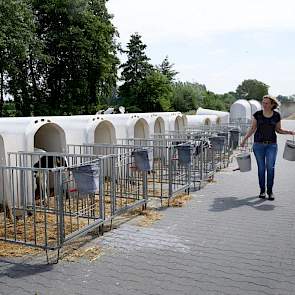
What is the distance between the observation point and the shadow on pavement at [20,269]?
435 centimetres

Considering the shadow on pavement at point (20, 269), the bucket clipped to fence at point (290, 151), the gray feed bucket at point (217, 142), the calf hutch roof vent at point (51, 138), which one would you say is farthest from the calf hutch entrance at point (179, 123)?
the shadow on pavement at point (20, 269)

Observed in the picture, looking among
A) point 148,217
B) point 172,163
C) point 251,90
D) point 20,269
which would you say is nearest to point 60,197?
point 20,269

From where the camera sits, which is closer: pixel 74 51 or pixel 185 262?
pixel 185 262

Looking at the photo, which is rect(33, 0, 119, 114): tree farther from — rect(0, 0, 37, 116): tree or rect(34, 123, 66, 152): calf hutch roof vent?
rect(34, 123, 66, 152): calf hutch roof vent

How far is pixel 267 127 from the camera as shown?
25.5 ft

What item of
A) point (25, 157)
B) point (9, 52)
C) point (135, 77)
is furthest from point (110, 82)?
point (25, 157)

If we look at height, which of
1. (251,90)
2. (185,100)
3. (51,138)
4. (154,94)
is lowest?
(51,138)

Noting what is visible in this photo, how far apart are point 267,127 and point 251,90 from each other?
290 feet

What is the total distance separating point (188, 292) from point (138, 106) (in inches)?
1572

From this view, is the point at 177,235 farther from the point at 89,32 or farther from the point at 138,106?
the point at 138,106

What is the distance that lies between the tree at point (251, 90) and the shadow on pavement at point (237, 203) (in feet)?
264

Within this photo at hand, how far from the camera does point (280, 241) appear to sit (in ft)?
17.9

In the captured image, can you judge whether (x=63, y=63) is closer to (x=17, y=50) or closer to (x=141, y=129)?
(x=17, y=50)

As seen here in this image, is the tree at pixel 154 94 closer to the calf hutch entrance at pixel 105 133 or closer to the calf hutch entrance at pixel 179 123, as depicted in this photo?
the calf hutch entrance at pixel 179 123
